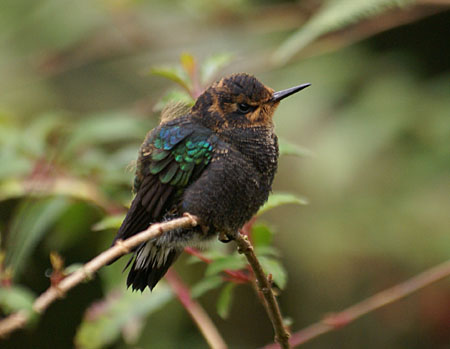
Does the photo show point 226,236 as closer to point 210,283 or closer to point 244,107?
point 210,283

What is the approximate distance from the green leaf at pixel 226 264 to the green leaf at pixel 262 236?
0.37ft

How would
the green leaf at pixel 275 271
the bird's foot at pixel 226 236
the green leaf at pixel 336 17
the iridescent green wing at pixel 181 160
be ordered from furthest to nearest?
1. the green leaf at pixel 336 17
2. the iridescent green wing at pixel 181 160
3. the bird's foot at pixel 226 236
4. the green leaf at pixel 275 271

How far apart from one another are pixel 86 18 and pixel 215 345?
3668 millimetres

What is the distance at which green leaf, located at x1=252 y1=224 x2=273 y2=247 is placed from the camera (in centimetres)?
231

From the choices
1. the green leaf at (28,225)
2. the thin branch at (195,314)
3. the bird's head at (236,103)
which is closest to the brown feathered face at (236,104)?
the bird's head at (236,103)

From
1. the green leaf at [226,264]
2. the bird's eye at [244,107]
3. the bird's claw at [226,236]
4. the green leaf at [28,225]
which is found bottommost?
the green leaf at [226,264]

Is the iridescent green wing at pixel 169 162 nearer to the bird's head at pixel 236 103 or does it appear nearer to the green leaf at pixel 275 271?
the bird's head at pixel 236 103

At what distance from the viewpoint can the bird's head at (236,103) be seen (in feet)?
8.29

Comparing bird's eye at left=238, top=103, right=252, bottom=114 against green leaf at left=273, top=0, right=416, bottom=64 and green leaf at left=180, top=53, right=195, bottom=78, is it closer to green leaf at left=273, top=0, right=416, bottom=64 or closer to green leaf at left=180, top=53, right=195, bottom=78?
green leaf at left=180, top=53, right=195, bottom=78

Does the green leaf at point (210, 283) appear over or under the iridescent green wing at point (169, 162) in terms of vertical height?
under

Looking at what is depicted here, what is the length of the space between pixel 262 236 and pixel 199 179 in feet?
1.00

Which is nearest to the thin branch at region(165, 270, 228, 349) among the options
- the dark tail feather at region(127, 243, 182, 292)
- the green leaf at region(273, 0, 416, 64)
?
the dark tail feather at region(127, 243, 182, 292)

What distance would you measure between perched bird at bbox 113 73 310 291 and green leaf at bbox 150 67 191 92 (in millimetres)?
92

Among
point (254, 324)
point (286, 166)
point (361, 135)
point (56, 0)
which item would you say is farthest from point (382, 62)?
point (56, 0)
